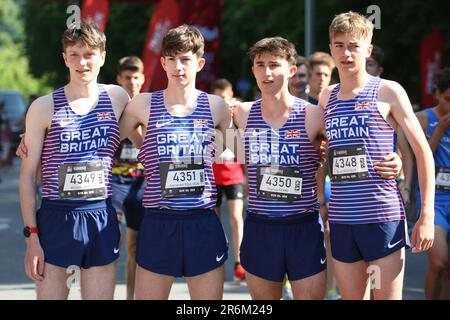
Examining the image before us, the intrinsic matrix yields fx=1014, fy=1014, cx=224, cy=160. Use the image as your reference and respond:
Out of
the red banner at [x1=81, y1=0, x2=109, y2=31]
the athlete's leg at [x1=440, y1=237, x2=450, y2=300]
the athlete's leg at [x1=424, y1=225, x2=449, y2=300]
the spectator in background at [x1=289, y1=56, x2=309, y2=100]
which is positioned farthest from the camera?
the red banner at [x1=81, y1=0, x2=109, y2=31]

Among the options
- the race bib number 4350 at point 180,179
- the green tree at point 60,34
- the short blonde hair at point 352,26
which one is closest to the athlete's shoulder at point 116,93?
the race bib number 4350 at point 180,179

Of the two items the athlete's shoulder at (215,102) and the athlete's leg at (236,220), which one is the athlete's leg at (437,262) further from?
the athlete's leg at (236,220)

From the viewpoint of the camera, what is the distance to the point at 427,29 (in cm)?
1956

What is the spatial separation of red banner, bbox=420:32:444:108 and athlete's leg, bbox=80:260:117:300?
1327cm

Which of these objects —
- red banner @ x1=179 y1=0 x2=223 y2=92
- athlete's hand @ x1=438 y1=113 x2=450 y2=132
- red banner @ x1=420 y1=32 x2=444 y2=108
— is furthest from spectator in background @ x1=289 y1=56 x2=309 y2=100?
red banner @ x1=179 y1=0 x2=223 y2=92

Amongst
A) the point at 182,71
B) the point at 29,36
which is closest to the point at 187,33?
the point at 182,71

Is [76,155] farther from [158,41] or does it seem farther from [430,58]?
[430,58]

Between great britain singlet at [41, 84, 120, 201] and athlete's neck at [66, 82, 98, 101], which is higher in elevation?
athlete's neck at [66, 82, 98, 101]

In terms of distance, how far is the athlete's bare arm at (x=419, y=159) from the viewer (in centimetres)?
573

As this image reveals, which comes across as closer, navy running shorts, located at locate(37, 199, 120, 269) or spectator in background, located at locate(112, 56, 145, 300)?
navy running shorts, located at locate(37, 199, 120, 269)

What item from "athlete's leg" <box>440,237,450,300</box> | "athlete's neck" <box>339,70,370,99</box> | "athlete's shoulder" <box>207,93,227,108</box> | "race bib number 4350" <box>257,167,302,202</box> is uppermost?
"athlete's neck" <box>339,70,370,99</box>

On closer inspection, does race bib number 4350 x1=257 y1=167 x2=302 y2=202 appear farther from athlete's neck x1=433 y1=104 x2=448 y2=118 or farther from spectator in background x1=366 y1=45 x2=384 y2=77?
spectator in background x1=366 y1=45 x2=384 y2=77

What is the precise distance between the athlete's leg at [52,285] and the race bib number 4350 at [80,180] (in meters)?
0.42

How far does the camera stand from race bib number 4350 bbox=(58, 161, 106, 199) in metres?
5.74
